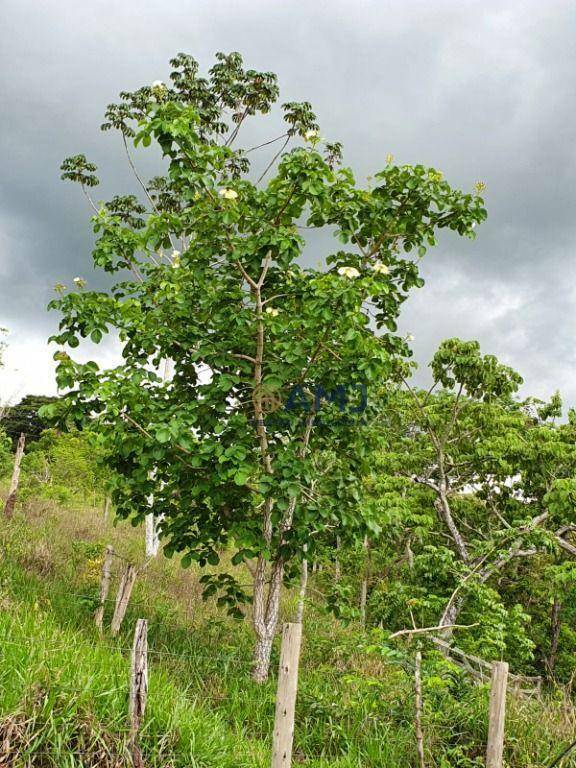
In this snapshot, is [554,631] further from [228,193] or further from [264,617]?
[228,193]

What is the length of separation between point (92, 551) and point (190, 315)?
4.52 metres

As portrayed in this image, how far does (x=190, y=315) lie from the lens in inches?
265

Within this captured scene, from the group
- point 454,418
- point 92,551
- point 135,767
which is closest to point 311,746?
point 135,767

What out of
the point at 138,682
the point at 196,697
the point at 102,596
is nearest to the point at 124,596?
the point at 102,596

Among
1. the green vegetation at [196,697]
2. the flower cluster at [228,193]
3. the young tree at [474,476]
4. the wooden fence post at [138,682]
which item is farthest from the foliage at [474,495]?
the wooden fence post at [138,682]

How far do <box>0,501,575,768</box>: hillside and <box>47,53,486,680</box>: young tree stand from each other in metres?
0.89

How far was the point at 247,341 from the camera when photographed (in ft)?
21.7

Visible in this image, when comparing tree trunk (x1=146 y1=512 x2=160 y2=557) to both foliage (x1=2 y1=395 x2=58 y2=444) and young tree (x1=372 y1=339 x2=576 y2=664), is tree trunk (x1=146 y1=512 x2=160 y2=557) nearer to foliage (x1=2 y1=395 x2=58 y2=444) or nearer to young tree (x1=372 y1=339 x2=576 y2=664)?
young tree (x1=372 y1=339 x2=576 y2=664)

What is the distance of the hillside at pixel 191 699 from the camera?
397 cm

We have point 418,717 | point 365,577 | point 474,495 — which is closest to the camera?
point 418,717

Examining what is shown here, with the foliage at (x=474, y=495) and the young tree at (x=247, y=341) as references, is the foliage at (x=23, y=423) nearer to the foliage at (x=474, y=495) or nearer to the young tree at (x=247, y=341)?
the foliage at (x=474, y=495)

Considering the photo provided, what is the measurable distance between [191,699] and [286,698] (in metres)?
2.02

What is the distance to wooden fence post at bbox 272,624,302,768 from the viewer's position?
3.90 meters

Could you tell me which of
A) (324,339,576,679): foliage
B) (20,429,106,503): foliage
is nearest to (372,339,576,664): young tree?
(324,339,576,679): foliage
